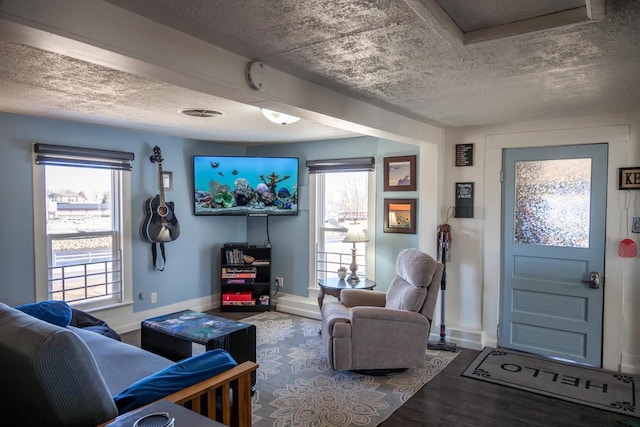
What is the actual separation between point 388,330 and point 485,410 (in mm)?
876

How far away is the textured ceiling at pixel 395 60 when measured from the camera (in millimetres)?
1650

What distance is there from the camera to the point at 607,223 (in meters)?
3.63

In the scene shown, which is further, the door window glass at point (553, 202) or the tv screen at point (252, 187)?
the tv screen at point (252, 187)

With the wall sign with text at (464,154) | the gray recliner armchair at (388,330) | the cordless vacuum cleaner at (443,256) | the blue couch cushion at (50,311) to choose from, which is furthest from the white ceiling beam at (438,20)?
the blue couch cushion at (50,311)

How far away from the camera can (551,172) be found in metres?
3.88

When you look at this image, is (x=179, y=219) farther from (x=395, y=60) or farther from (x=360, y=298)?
(x=395, y=60)

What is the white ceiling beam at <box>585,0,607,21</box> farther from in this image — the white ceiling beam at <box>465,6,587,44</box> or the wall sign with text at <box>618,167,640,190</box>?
the wall sign with text at <box>618,167,640,190</box>

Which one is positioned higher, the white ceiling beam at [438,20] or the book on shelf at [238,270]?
the white ceiling beam at [438,20]

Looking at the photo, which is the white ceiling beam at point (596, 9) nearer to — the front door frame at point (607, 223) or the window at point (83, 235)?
the front door frame at point (607, 223)

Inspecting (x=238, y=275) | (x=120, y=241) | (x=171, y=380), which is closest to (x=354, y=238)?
(x=238, y=275)

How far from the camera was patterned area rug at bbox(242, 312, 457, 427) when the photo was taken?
2.88 meters

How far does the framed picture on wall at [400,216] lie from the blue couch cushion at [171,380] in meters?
2.92

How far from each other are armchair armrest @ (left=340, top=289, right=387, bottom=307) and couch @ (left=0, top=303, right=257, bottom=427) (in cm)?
206

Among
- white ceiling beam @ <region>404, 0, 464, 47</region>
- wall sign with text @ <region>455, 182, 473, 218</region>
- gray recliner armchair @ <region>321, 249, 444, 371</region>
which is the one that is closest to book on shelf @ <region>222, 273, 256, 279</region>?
gray recliner armchair @ <region>321, 249, 444, 371</region>
